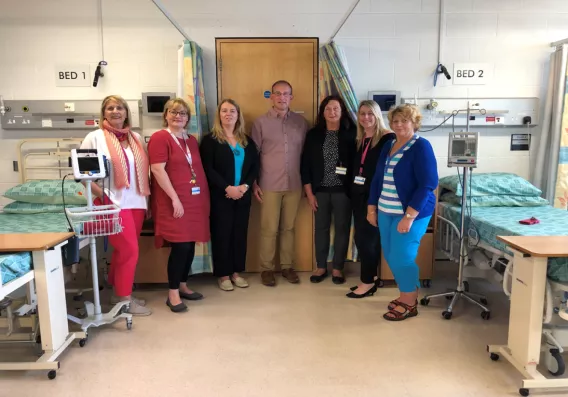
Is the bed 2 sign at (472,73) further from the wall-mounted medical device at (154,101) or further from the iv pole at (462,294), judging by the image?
the wall-mounted medical device at (154,101)

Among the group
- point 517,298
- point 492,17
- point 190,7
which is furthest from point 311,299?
point 492,17

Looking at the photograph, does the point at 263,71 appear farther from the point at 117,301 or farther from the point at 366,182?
the point at 117,301

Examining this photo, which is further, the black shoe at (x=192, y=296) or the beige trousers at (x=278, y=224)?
the beige trousers at (x=278, y=224)

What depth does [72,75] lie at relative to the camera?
365 centimetres

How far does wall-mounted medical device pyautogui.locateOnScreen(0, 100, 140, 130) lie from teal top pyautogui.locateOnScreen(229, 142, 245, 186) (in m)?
1.10

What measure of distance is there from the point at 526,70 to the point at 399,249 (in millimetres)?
2412

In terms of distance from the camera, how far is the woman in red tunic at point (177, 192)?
2.80 metres

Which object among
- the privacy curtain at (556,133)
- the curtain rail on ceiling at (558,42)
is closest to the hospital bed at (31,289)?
the privacy curtain at (556,133)

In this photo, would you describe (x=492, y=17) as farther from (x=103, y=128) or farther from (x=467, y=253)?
(x=103, y=128)

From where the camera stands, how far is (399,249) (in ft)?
8.70

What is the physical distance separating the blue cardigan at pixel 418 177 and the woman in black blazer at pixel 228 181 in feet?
3.98

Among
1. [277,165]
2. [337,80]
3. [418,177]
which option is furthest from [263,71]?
[418,177]

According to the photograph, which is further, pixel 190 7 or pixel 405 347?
pixel 190 7

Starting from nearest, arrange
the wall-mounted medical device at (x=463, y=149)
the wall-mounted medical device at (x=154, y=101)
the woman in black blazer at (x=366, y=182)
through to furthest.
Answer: the wall-mounted medical device at (x=463, y=149) → the woman in black blazer at (x=366, y=182) → the wall-mounted medical device at (x=154, y=101)
